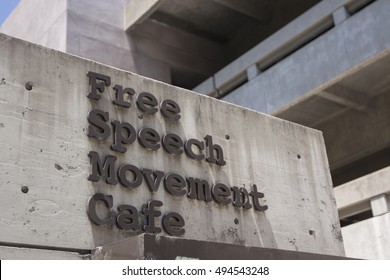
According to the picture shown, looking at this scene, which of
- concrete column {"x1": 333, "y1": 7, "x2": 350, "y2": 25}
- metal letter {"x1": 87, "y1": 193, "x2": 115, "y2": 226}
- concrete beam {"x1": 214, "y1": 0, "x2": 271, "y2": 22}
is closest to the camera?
metal letter {"x1": 87, "y1": 193, "x2": 115, "y2": 226}

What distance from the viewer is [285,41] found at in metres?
16.7

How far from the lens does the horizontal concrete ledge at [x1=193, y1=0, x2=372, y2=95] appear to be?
15.6m

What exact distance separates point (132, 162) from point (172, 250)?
4.58 ft

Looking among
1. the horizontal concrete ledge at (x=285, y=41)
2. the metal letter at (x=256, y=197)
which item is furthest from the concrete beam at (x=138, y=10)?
the metal letter at (x=256, y=197)

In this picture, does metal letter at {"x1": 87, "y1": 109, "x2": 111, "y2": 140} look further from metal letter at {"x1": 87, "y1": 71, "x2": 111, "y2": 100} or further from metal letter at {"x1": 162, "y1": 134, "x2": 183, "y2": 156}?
metal letter at {"x1": 162, "y1": 134, "x2": 183, "y2": 156}

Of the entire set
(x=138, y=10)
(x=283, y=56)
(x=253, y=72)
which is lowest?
(x=253, y=72)

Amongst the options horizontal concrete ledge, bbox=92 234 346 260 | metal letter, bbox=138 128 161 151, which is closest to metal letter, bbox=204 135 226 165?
metal letter, bbox=138 128 161 151

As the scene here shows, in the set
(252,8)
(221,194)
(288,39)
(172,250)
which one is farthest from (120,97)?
(252,8)

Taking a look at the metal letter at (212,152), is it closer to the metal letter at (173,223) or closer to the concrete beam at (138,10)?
the metal letter at (173,223)

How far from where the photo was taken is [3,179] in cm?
557

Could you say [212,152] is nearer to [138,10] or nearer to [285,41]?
[285,41]

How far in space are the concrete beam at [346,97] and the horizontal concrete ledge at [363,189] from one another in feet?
8.88

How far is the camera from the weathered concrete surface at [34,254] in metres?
5.31

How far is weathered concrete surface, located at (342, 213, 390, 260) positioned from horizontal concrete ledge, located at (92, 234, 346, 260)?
7.66 m
